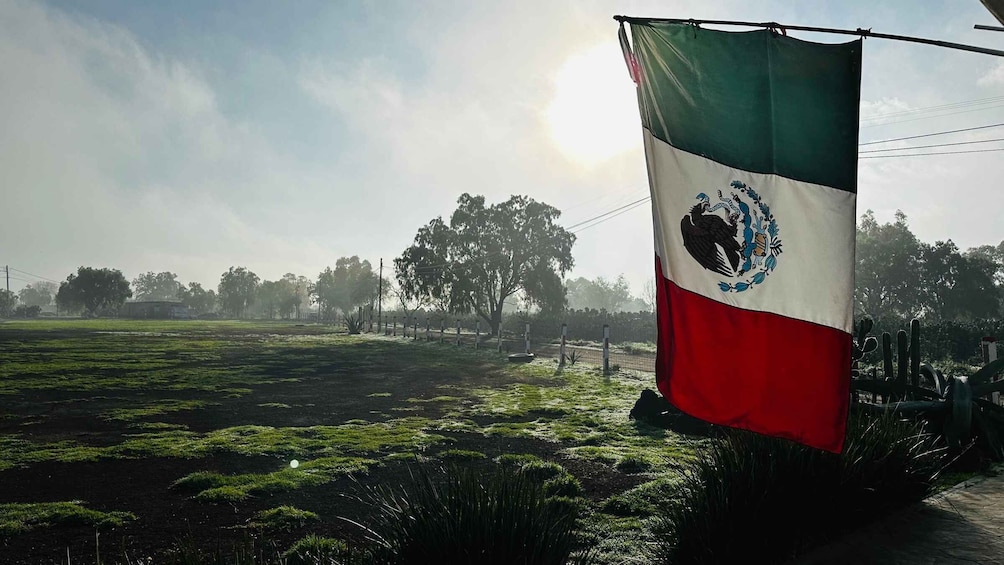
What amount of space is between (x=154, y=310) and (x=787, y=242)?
384 ft

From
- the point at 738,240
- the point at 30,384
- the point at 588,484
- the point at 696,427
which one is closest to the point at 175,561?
the point at 738,240

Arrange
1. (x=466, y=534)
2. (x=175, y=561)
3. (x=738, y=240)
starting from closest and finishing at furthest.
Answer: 1. (x=175, y=561)
2. (x=466, y=534)
3. (x=738, y=240)

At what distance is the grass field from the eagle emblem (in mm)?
1955

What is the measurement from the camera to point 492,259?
42594mm

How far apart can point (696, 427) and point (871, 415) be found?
3094 millimetres

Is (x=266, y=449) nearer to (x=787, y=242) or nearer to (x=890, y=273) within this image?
(x=787, y=242)

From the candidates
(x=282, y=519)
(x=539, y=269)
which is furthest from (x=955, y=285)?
(x=282, y=519)

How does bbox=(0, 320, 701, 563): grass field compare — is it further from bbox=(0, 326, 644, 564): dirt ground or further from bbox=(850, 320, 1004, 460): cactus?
bbox=(850, 320, 1004, 460): cactus

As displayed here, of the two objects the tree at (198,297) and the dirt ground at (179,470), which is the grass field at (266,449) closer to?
the dirt ground at (179,470)

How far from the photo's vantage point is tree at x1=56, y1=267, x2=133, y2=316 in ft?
317

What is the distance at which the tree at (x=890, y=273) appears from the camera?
46531mm

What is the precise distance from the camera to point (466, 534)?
2471 millimetres

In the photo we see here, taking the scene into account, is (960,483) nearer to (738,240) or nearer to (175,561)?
(738,240)

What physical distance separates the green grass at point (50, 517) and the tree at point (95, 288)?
114895 millimetres
